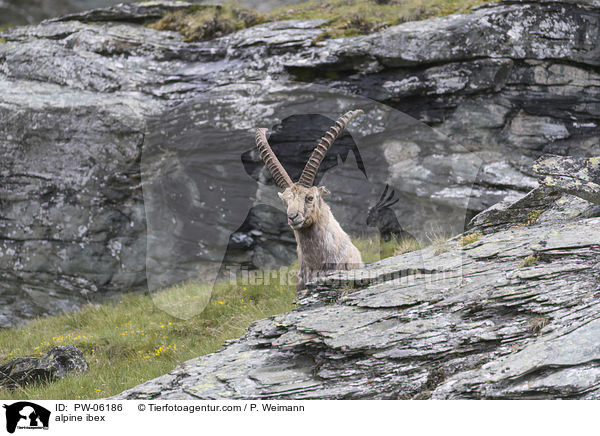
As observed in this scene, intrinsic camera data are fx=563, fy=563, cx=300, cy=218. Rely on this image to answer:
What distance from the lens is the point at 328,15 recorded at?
15.6m

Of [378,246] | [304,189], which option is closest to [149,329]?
A: [304,189]

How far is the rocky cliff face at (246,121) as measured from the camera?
13.2 m

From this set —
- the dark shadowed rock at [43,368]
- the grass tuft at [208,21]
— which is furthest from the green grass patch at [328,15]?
the dark shadowed rock at [43,368]

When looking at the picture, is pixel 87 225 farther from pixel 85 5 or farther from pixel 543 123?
pixel 543 123

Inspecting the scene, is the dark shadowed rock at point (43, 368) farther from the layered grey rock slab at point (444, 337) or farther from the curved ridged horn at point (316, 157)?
the curved ridged horn at point (316, 157)

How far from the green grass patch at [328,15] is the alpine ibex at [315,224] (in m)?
5.34

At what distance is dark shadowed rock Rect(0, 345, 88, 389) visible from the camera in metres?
8.74

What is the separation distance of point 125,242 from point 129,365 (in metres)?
5.58

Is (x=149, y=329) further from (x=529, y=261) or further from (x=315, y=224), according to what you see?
(x=529, y=261)

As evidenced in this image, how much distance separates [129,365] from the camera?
944 cm

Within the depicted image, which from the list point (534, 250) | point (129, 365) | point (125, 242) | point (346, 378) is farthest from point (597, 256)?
point (125, 242)

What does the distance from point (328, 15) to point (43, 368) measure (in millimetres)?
11540
